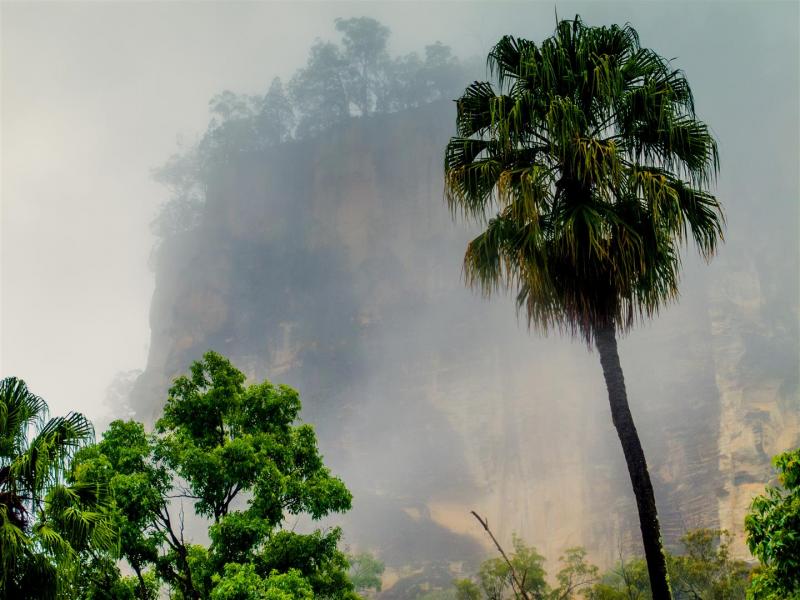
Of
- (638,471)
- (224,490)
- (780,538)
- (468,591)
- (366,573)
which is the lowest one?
(780,538)

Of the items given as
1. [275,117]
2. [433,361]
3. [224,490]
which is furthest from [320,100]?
[224,490]

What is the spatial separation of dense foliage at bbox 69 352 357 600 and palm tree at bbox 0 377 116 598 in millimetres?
1443

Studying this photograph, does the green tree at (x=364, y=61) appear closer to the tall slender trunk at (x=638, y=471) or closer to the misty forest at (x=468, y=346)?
the misty forest at (x=468, y=346)

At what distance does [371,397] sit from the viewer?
5369cm

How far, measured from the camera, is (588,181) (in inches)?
243

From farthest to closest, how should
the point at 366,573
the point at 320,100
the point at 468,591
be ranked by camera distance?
the point at 320,100 → the point at 366,573 → the point at 468,591

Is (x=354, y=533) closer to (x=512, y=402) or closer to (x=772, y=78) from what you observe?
(x=512, y=402)

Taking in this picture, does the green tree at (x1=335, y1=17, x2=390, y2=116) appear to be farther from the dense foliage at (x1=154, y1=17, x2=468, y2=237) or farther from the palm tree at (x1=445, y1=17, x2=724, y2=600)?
the palm tree at (x1=445, y1=17, x2=724, y2=600)

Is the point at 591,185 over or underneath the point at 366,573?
over

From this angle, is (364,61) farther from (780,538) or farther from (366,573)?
(780,538)

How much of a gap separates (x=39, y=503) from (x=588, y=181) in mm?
5884

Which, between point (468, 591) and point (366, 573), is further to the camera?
point (366, 573)

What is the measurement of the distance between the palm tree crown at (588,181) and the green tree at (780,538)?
1.97 m

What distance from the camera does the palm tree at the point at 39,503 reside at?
4984mm
